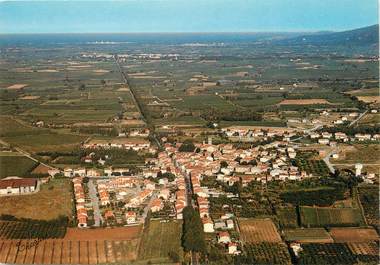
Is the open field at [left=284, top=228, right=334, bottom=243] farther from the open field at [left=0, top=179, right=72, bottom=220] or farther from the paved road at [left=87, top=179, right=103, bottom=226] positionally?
the open field at [left=0, top=179, right=72, bottom=220]

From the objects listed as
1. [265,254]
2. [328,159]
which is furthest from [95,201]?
[328,159]

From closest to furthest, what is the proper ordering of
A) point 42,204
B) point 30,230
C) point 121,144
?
1. point 30,230
2. point 42,204
3. point 121,144

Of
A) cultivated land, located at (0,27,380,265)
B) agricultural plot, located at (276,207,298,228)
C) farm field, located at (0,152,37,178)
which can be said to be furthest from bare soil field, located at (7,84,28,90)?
agricultural plot, located at (276,207,298,228)

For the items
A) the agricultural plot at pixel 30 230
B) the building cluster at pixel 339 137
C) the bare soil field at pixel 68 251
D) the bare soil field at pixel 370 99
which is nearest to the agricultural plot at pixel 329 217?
the bare soil field at pixel 68 251

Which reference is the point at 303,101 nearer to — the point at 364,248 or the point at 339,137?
the point at 339,137

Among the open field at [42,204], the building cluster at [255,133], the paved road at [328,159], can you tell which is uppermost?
the paved road at [328,159]

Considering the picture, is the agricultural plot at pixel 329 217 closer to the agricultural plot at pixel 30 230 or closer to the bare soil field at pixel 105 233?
the bare soil field at pixel 105 233
